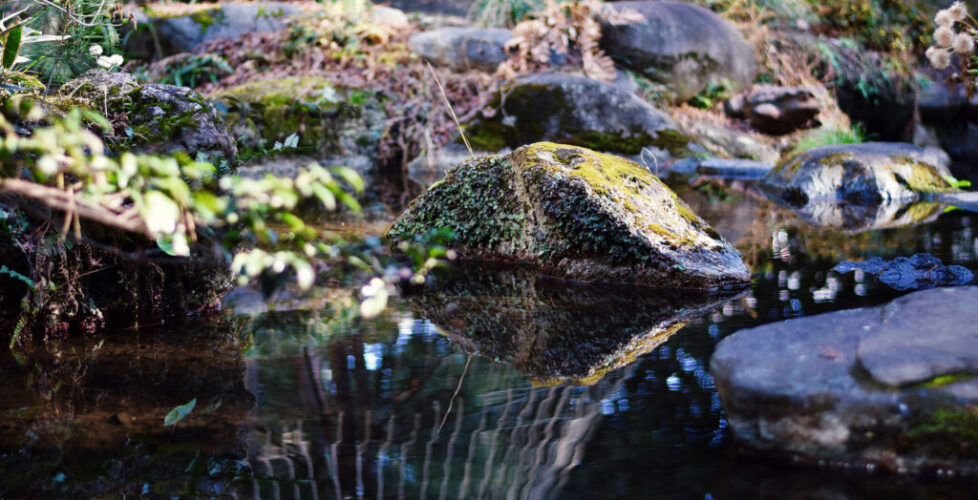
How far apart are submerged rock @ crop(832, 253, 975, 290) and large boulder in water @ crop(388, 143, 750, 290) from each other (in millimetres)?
793

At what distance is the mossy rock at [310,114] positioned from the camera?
1107cm

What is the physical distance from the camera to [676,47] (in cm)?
1444

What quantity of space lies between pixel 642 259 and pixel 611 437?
228 cm

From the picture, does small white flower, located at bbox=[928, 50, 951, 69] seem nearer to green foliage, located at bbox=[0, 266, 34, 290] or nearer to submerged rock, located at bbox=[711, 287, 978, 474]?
submerged rock, located at bbox=[711, 287, 978, 474]

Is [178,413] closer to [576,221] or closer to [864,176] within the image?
[576,221]

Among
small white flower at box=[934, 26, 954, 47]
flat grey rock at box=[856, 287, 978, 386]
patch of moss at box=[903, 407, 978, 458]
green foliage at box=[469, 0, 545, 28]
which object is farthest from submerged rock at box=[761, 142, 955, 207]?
green foliage at box=[469, 0, 545, 28]

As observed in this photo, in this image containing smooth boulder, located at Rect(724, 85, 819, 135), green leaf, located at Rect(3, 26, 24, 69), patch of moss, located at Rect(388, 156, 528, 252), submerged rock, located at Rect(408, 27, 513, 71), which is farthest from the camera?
submerged rock, located at Rect(408, 27, 513, 71)

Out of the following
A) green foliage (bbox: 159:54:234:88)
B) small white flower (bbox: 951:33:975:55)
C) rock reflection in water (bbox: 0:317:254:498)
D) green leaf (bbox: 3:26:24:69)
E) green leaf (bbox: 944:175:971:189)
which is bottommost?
green foliage (bbox: 159:54:234:88)

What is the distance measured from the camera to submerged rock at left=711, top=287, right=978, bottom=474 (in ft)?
7.39

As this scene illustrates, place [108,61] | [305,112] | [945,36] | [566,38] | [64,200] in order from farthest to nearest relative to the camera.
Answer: [566,38] → [305,112] → [945,36] → [108,61] → [64,200]

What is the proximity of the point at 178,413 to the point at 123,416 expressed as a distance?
0.19 metres

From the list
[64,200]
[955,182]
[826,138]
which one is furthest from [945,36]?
[826,138]

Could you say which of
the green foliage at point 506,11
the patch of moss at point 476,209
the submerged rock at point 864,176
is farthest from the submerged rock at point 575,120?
the patch of moss at point 476,209

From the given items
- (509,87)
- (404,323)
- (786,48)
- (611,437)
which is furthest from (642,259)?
(786,48)
